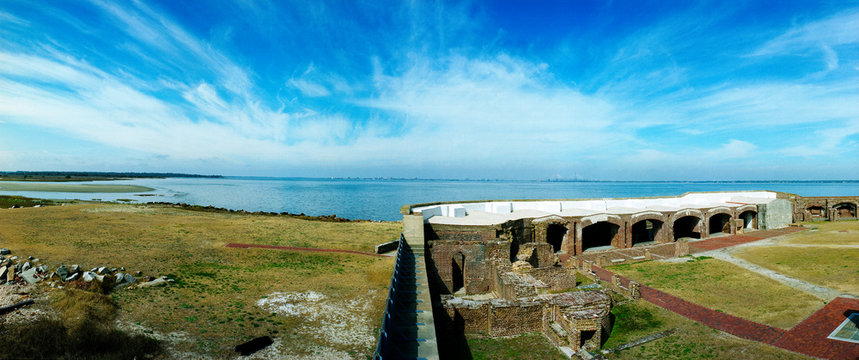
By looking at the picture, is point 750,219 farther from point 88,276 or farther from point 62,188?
point 62,188

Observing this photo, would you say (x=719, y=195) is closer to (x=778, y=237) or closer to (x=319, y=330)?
(x=778, y=237)

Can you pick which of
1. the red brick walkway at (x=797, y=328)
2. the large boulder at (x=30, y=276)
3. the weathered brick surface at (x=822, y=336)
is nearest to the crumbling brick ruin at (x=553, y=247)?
the red brick walkway at (x=797, y=328)

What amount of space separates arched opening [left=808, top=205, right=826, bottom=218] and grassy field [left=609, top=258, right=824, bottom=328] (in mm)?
32117

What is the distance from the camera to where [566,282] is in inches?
731

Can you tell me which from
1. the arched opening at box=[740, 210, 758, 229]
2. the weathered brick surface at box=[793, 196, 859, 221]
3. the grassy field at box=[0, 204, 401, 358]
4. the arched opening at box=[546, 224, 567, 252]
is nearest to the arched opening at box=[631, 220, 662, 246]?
the arched opening at box=[546, 224, 567, 252]

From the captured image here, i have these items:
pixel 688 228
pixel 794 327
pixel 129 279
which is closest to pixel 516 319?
pixel 794 327

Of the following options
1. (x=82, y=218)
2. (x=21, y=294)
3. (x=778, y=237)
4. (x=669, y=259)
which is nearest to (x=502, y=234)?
(x=669, y=259)

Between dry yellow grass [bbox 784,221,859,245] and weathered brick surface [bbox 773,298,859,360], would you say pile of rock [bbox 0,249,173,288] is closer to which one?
weathered brick surface [bbox 773,298,859,360]

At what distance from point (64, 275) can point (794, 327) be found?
2741 cm

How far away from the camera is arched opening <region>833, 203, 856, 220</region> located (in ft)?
134

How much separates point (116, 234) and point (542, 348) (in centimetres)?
2501

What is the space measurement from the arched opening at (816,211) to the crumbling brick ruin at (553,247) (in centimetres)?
8

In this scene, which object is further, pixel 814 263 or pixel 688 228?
pixel 688 228

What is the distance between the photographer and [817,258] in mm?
21359
